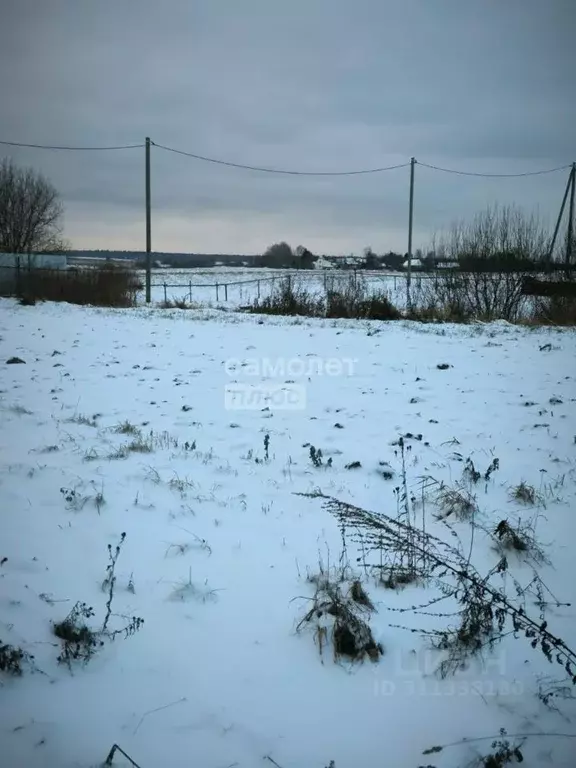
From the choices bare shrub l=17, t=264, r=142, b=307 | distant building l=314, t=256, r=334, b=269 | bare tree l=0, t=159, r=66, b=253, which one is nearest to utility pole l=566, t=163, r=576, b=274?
bare shrub l=17, t=264, r=142, b=307

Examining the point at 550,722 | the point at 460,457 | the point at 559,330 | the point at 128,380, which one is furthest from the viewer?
the point at 559,330

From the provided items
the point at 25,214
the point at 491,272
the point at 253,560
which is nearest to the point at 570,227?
the point at 491,272

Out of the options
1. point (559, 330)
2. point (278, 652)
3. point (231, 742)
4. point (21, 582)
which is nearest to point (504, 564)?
point (278, 652)

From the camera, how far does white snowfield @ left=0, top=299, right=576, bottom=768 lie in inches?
77.6

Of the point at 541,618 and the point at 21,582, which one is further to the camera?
the point at 21,582

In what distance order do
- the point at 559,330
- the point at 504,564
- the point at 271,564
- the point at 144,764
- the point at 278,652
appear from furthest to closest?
the point at 559,330 → the point at 271,564 → the point at 504,564 → the point at 278,652 → the point at 144,764

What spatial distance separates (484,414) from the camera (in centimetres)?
576

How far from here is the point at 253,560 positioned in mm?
3031

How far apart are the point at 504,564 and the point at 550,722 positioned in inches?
32.0

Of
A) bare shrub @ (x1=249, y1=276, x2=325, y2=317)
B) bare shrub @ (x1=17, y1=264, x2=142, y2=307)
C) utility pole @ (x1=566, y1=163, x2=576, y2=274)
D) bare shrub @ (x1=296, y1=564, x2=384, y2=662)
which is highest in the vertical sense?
utility pole @ (x1=566, y1=163, x2=576, y2=274)

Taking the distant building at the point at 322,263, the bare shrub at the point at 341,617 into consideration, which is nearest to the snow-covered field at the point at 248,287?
the bare shrub at the point at 341,617

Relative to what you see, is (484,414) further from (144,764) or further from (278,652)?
(144,764)

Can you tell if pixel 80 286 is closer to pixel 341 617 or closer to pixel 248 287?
pixel 248 287

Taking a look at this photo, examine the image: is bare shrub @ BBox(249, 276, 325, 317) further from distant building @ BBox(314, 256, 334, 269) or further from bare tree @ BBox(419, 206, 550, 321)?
distant building @ BBox(314, 256, 334, 269)
